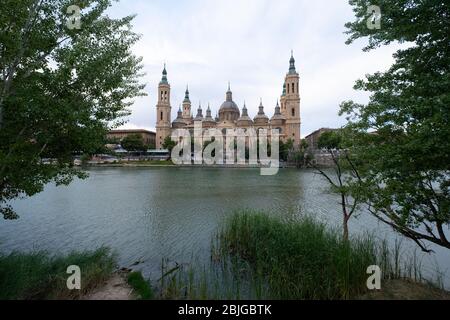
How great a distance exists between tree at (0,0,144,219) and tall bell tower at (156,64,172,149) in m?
122

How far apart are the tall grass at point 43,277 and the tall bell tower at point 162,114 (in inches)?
4777

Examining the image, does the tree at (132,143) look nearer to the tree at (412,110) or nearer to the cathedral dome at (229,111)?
the cathedral dome at (229,111)

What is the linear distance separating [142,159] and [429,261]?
10494 cm

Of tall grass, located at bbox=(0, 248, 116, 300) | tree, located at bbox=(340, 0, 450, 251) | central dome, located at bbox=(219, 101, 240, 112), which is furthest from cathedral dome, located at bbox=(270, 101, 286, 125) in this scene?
tall grass, located at bbox=(0, 248, 116, 300)

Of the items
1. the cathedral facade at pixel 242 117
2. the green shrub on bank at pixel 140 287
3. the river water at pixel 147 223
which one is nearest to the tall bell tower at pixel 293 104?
the cathedral facade at pixel 242 117

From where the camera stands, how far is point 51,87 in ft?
20.3

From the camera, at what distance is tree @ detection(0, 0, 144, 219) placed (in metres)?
5.88

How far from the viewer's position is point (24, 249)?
458 inches

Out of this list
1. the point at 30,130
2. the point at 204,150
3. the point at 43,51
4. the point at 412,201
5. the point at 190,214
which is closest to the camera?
the point at 412,201

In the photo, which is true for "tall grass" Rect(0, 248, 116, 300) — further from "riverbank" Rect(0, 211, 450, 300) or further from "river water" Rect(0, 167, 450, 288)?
"river water" Rect(0, 167, 450, 288)

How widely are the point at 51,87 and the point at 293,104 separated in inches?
4273

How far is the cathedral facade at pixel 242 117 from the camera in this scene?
353 feet
